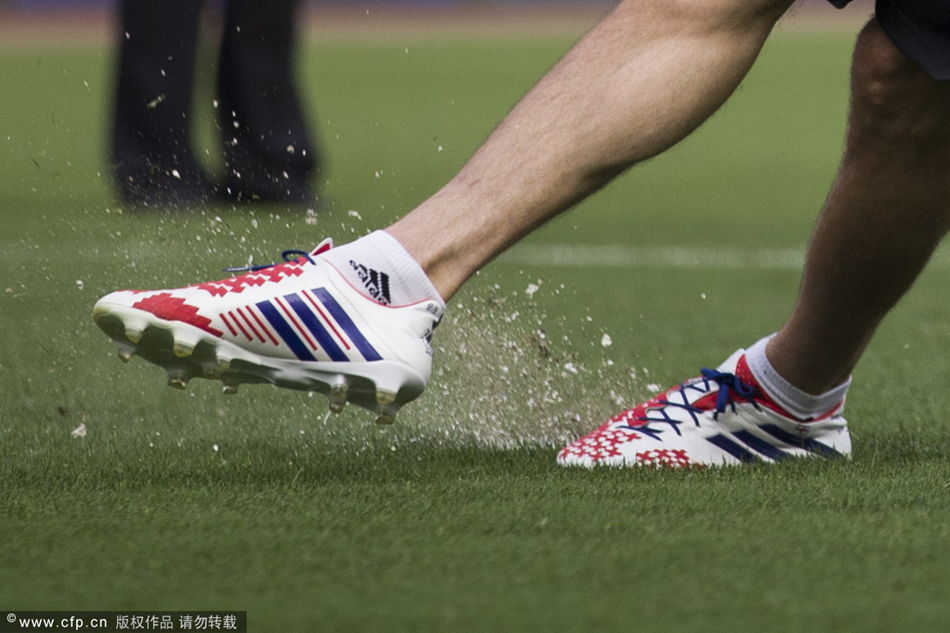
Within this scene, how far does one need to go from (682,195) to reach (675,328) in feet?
11.4

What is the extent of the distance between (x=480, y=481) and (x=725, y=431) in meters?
0.39

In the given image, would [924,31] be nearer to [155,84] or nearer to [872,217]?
[872,217]

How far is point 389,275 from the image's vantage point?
196 centimetres

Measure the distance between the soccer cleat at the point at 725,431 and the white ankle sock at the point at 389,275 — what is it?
35 cm

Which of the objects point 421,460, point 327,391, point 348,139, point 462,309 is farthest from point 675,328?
point 348,139

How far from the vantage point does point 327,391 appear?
6.46ft

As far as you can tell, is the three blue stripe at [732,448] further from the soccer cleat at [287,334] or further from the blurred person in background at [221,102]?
the blurred person in background at [221,102]

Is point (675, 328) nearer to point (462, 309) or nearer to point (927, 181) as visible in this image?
point (462, 309)

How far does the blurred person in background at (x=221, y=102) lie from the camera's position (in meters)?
5.98

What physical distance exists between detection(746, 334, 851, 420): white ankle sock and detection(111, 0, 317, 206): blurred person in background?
11.1 ft

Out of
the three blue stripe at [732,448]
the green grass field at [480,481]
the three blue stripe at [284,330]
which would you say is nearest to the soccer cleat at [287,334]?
the three blue stripe at [284,330]

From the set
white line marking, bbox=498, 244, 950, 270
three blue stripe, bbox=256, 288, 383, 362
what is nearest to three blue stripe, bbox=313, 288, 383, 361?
three blue stripe, bbox=256, 288, 383, 362

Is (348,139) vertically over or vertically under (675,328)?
under

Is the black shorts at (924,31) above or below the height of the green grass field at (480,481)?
above
